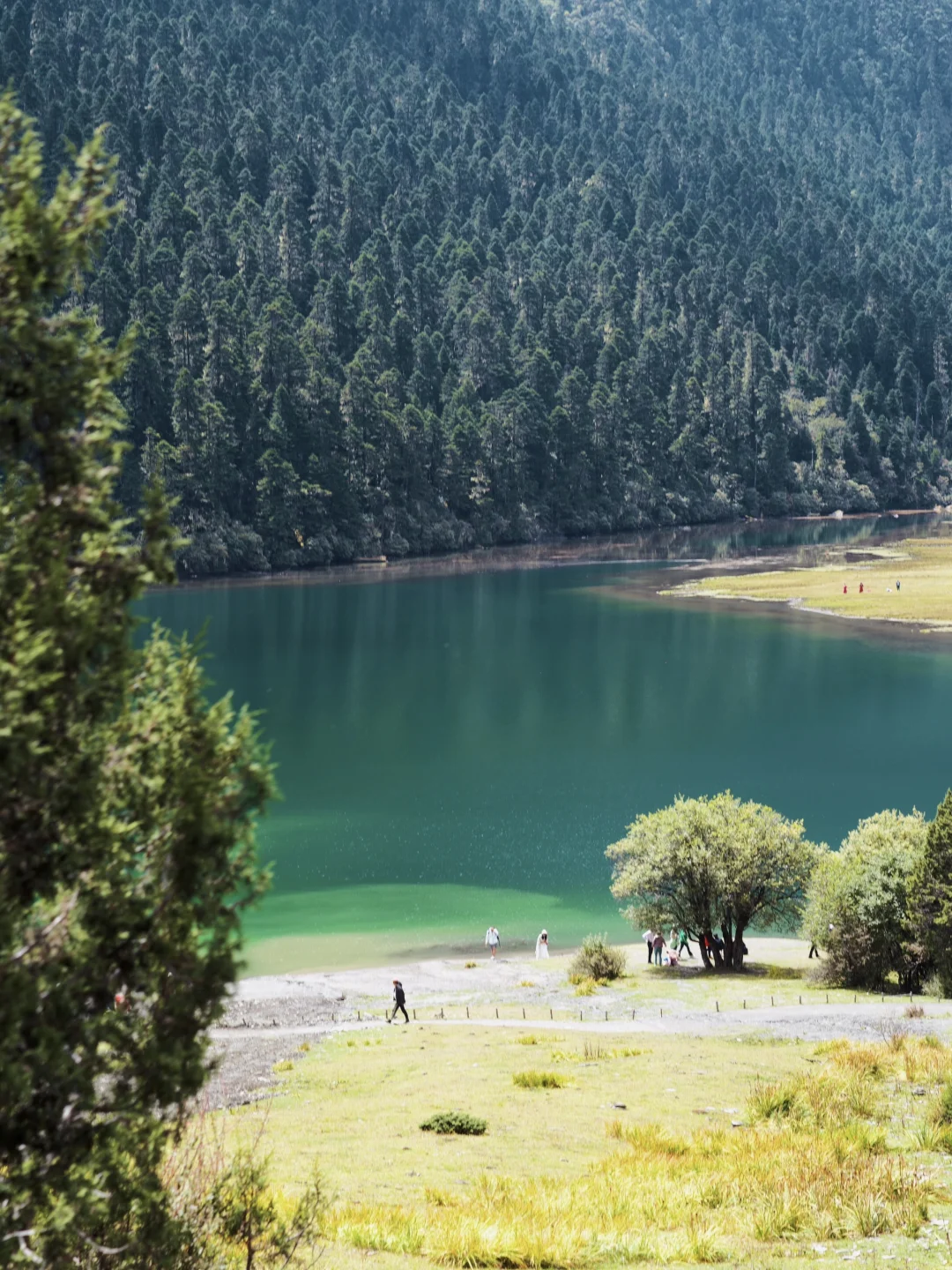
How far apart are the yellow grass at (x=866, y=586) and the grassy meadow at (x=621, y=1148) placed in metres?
91.4

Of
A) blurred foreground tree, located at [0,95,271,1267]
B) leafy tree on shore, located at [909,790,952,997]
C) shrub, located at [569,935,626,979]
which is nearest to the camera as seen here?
blurred foreground tree, located at [0,95,271,1267]

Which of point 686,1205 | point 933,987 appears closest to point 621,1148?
point 686,1205

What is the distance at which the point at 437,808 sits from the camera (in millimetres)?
64750

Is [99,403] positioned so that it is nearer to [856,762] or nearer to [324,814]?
[324,814]

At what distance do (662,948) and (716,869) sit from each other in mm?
4958

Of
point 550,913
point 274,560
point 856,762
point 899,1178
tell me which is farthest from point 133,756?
point 274,560

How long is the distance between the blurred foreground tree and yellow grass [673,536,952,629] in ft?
359

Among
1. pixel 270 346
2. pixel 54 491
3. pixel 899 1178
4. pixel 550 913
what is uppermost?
pixel 270 346

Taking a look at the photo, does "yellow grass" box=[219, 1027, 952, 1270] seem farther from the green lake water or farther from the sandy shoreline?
the green lake water

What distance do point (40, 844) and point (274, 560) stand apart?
550ft

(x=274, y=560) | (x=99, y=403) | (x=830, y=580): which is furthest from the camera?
(x=274, y=560)

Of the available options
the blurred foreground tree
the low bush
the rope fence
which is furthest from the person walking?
the blurred foreground tree

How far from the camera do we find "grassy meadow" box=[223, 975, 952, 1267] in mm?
15117

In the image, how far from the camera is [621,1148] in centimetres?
2106
